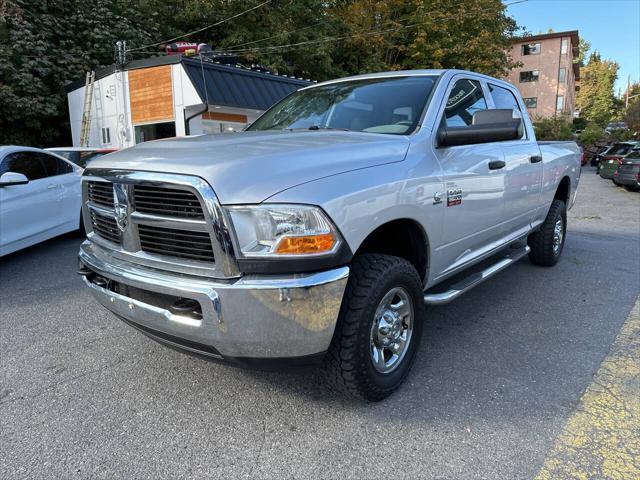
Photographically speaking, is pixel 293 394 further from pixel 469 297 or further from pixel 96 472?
pixel 469 297

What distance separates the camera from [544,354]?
133 inches

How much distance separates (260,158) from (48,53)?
60.5 feet

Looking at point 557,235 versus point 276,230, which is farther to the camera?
point 557,235

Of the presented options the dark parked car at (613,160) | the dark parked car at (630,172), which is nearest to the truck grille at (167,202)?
the dark parked car at (630,172)

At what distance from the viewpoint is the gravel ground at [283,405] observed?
2.27 metres

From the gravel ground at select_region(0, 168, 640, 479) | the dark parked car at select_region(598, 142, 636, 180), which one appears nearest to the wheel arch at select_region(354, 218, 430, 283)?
the gravel ground at select_region(0, 168, 640, 479)

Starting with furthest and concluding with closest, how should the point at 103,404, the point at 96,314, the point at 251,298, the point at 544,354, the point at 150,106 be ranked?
the point at 150,106 < the point at 96,314 < the point at 544,354 < the point at 103,404 < the point at 251,298

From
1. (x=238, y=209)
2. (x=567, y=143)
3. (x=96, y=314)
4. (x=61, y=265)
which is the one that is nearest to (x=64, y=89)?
(x=61, y=265)

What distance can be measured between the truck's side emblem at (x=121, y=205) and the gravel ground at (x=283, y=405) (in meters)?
1.03

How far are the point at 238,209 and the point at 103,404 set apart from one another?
151cm

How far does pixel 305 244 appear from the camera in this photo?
217cm

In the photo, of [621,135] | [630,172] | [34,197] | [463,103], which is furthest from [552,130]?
[34,197]

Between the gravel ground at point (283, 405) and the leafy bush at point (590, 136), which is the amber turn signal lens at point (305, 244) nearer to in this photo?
the gravel ground at point (283, 405)

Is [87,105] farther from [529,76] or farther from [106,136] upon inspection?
[529,76]
